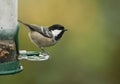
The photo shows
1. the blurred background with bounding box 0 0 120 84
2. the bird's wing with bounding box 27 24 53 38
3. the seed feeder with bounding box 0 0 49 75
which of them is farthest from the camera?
the blurred background with bounding box 0 0 120 84

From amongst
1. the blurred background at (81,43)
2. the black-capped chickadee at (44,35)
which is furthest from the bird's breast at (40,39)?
the blurred background at (81,43)

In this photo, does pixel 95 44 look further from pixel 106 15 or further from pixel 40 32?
pixel 40 32

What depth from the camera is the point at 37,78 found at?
9.02 m

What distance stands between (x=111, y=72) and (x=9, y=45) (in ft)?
10.0

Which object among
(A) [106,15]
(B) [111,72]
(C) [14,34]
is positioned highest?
(C) [14,34]

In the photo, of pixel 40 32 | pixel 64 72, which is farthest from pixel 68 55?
pixel 40 32

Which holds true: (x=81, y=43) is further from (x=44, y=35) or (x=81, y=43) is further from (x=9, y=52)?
(x=9, y=52)

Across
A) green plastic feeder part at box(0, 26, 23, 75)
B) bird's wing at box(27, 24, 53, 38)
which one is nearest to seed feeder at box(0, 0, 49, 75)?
green plastic feeder part at box(0, 26, 23, 75)

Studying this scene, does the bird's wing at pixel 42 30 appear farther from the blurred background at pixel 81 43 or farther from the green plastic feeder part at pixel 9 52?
the blurred background at pixel 81 43

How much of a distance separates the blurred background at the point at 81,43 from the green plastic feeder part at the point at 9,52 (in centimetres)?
234

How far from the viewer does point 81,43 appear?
9422mm

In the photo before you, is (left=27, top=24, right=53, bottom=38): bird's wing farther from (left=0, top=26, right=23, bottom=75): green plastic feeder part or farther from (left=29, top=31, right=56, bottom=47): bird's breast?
(left=0, top=26, right=23, bottom=75): green plastic feeder part

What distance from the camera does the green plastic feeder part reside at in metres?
6.46

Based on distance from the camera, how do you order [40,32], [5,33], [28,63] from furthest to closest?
1. [28,63]
2. [40,32]
3. [5,33]
